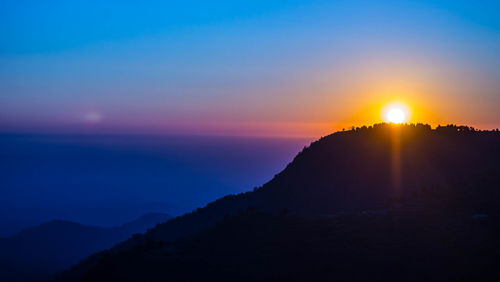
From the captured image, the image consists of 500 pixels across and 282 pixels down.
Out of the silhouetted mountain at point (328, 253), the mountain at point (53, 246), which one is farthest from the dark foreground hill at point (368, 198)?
the mountain at point (53, 246)

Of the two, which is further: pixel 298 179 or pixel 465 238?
pixel 298 179

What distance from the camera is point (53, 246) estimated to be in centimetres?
9150

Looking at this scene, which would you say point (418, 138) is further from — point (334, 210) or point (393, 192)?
point (334, 210)

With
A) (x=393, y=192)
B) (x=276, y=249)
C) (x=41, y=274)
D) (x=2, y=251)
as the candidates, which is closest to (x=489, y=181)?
(x=393, y=192)

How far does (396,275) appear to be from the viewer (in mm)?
19203

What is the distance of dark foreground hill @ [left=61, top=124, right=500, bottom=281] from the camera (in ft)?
72.5

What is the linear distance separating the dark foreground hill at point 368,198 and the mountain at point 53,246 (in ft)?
89.3

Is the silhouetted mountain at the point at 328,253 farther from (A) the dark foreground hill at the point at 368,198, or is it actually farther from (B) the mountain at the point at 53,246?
(B) the mountain at the point at 53,246

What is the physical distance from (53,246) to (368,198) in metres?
74.0

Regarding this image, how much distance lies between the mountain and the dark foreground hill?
27213 mm

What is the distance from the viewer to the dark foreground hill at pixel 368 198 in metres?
22.1

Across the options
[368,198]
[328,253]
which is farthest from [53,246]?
[328,253]

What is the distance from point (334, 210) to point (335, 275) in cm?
1681

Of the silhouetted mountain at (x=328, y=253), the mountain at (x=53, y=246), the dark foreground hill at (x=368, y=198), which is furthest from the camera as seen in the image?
the mountain at (x=53, y=246)
